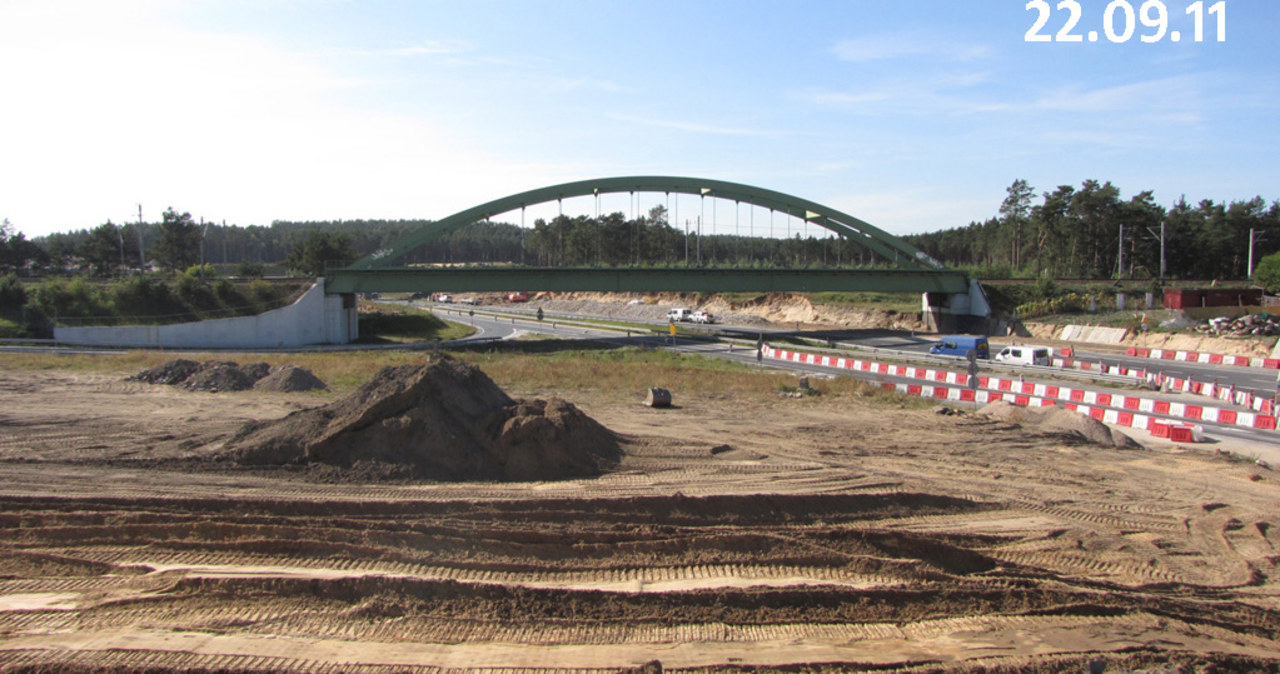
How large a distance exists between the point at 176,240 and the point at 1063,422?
81.1m

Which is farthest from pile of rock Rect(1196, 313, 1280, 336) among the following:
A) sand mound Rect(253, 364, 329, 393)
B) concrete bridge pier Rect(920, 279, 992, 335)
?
sand mound Rect(253, 364, 329, 393)

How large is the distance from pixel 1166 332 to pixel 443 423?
49.5 metres

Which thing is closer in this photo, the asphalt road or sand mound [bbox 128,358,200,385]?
the asphalt road

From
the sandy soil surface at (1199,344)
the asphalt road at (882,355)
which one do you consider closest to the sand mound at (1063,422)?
the asphalt road at (882,355)

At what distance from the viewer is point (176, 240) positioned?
75062 millimetres

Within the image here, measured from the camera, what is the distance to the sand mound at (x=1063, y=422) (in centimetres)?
1934

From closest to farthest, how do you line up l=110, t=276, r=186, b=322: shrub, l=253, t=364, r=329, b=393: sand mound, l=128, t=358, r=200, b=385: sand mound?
1. l=253, t=364, r=329, b=393: sand mound
2. l=128, t=358, r=200, b=385: sand mound
3. l=110, t=276, r=186, b=322: shrub

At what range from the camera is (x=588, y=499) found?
12164 millimetres

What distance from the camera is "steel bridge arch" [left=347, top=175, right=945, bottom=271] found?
61.1 meters

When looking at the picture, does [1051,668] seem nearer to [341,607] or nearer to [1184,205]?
[341,607]

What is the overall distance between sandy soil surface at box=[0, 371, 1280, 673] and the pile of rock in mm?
35086

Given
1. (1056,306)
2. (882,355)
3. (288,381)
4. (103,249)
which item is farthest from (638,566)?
(103,249)

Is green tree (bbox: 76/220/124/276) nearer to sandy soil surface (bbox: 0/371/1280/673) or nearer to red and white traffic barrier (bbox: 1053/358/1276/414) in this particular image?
sandy soil surface (bbox: 0/371/1280/673)

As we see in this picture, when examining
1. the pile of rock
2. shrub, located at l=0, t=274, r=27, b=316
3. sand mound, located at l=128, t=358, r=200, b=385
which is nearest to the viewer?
sand mound, located at l=128, t=358, r=200, b=385
